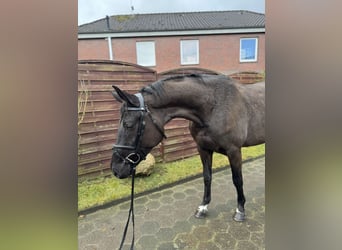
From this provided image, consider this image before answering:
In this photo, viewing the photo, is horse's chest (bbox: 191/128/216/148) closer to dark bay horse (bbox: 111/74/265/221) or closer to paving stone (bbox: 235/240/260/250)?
dark bay horse (bbox: 111/74/265/221)

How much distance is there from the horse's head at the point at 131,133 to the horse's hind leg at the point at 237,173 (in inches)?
36.4

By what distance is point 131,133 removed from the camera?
1639mm

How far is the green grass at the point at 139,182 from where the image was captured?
2.89 metres

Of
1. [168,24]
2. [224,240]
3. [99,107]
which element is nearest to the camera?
[224,240]

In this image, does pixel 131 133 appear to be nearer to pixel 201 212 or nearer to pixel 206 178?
pixel 206 178

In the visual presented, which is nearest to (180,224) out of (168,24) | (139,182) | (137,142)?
(139,182)

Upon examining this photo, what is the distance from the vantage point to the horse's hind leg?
2.17 m

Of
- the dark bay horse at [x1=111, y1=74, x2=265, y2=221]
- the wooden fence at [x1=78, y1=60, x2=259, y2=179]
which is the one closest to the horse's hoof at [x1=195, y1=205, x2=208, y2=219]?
the dark bay horse at [x1=111, y1=74, x2=265, y2=221]

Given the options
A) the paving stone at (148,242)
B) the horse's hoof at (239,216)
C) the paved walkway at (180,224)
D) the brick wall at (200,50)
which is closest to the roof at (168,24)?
the brick wall at (200,50)

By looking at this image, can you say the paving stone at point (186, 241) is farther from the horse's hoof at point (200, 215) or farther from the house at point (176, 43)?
the house at point (176, 43)

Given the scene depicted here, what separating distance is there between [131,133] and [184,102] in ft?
1.88
